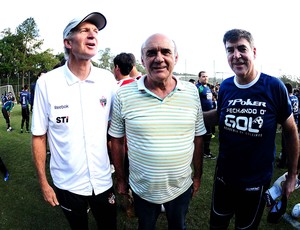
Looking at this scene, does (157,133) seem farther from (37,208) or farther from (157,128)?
(37,208)

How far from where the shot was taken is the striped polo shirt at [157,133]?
187 cm

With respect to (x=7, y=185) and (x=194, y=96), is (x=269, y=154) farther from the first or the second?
(x=7, y=185)

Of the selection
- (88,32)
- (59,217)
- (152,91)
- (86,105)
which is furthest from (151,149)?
(59,217)

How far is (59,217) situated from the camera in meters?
3.60

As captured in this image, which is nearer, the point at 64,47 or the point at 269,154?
the point at 64,47

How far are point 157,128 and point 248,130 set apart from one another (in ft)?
2.71

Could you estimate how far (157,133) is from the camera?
1.87 metres

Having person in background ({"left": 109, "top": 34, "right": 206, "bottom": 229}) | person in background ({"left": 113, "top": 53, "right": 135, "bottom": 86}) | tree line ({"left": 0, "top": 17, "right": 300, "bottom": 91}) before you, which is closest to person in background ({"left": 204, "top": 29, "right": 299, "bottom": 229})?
person in background ({"left": 109, "top": 34, "right": 206, "bottom": 229})

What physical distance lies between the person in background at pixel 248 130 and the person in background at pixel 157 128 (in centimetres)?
40

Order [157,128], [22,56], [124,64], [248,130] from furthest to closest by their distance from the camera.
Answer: [22,56]
[124,64]
[248,130]
[157,128]

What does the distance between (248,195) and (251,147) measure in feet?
1.50

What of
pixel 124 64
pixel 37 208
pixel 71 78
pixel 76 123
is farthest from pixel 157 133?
pixel 37 208

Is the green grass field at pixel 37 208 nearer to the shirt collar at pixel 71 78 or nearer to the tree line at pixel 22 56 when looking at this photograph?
the shirt collar at pixel 71 78

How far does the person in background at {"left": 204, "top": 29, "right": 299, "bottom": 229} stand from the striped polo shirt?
1.41ft
